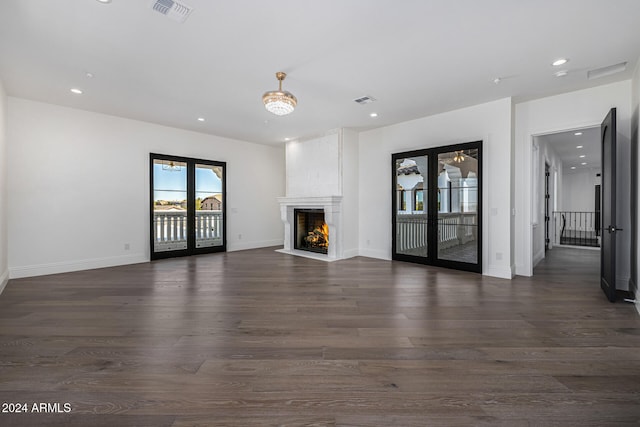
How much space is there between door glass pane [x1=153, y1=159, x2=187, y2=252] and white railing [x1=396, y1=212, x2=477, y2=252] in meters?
4.80

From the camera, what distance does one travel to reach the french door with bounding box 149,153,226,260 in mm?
6191

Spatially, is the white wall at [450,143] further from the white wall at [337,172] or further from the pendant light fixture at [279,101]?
A: the pendant light fixture at [279,101]

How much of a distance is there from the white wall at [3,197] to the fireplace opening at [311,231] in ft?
16.5

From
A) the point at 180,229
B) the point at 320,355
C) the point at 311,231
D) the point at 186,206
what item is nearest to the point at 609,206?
the point at 320,355

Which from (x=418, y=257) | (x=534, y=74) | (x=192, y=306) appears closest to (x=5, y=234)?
(x=192, y=306)

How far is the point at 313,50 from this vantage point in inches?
121

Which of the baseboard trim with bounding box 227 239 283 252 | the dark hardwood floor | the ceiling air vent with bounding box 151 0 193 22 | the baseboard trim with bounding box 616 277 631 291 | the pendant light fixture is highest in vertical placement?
the ceiling air vent with bounding box 151 0 193 22

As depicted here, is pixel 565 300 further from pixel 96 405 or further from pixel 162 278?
pixel 162 278

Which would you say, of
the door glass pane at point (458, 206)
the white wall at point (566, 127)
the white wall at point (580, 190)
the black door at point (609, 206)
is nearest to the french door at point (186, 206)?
the door glass pane at point (458, 206)

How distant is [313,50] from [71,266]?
543cm

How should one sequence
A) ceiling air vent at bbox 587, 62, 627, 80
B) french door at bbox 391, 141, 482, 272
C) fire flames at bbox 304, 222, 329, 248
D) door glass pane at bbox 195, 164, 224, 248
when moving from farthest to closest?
fire flames at bbox 304, 222, 329, 248, door glass pane at bbox 195, 164, 224, 248, french door at bbox 391, 141, 482, 272, ceiling air vent at bbox 587, 62, 627, 80

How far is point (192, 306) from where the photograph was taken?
3.24m

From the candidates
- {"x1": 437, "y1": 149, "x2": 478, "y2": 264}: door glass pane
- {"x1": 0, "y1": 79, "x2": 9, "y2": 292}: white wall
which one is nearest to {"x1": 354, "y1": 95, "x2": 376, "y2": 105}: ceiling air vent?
{"x1": 437, "y1": 149, "x2": 478, "y2": 264}: door glass pane

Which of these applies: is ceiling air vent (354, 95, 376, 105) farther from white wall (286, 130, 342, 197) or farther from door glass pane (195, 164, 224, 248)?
door glass pane (195, 164, 224, 248)
